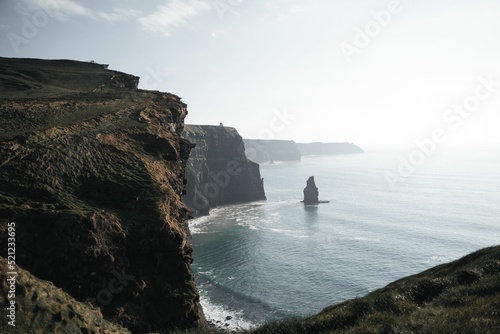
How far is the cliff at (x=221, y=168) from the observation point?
16295 centimetres

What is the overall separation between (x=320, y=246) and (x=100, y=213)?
74643mm

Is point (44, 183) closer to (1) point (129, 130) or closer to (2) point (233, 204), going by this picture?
(1) point (129, 130)

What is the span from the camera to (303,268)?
73.3m

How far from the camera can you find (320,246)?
8956cm

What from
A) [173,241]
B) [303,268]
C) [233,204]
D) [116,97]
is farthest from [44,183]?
[233,204]

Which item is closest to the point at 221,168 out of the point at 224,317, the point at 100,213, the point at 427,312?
the point at 224,317

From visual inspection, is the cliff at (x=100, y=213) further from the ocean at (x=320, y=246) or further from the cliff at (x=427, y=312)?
the ocean at (x=320, y=246)

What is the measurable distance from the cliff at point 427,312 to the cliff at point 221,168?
139 meters

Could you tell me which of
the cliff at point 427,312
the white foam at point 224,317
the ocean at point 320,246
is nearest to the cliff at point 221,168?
the ocean at point 320,246

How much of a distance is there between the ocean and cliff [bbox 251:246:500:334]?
35.5m

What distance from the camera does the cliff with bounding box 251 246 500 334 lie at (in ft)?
35.4

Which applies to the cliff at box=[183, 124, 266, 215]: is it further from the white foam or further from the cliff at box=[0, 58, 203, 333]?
the cliff at box=[0, 58, 203, 333]

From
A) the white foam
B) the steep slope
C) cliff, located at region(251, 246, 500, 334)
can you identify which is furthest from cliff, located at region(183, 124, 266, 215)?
cliff, located at region(251, 246, 500, 334)

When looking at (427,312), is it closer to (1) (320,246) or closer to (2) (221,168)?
(1) (320,246)
